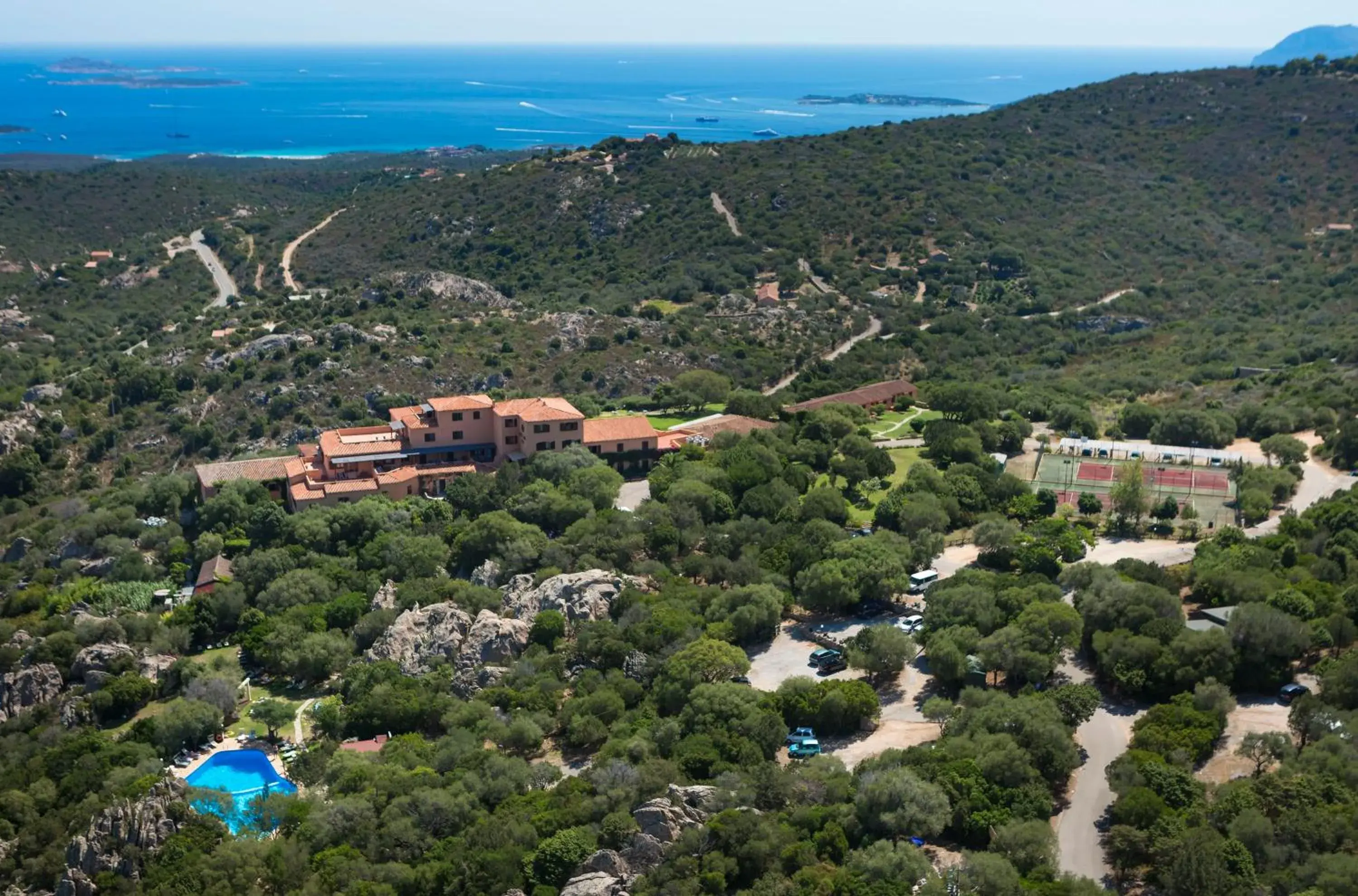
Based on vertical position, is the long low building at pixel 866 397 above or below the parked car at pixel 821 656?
above

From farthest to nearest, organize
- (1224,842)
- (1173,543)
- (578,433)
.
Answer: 1. (578,433)
2. (1173,543)
3. (1224,842)

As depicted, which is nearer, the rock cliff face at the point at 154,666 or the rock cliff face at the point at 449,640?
the rock cliff face at the point at 449,640

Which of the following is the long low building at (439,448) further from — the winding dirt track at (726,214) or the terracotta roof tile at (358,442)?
the winding dirt track at (726,214)

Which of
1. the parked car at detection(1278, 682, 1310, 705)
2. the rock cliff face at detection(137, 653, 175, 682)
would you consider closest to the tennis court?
the parked car at detection(1278, 682, 1310, 705)

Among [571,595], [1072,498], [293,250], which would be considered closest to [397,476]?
[571,595]

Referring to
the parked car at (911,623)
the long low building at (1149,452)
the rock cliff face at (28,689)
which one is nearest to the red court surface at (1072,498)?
the long low building at (1149,452)

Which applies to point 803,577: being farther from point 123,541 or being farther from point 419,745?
point 123,541

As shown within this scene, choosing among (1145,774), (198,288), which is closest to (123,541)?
(1145,774)
